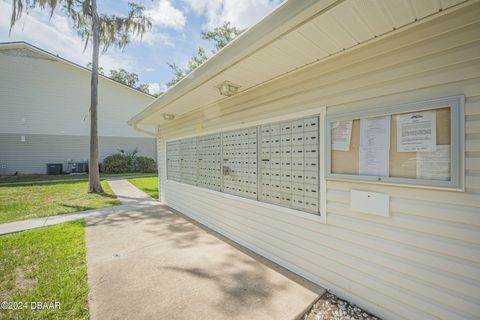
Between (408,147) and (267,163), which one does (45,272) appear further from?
(408,147)

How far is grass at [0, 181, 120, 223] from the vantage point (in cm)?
537

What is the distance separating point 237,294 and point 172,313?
2.09 feet

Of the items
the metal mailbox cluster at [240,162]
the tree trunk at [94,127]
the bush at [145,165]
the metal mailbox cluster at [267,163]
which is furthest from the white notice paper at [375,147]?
the bush at [145,165]

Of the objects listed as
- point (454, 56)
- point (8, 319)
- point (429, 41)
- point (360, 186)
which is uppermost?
point (429, 41)

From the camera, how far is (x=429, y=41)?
5.11 feet

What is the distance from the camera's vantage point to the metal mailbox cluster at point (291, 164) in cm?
233

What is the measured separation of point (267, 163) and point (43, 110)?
16346 millimetres

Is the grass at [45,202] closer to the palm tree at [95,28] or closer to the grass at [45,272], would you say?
the palm tree at [95,28]

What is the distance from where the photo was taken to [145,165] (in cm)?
1628

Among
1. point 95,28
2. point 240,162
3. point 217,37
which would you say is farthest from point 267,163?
point 217,37

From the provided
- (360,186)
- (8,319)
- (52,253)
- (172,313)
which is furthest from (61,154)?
(360,186)

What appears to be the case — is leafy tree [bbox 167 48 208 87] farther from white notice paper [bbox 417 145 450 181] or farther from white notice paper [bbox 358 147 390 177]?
white notice paper [bbox 417 145 450 181]

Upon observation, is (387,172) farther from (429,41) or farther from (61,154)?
(61,154)

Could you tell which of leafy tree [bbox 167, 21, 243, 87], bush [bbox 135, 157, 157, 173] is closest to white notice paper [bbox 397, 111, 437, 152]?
bush [bbox 135, 157, 157, 173]
